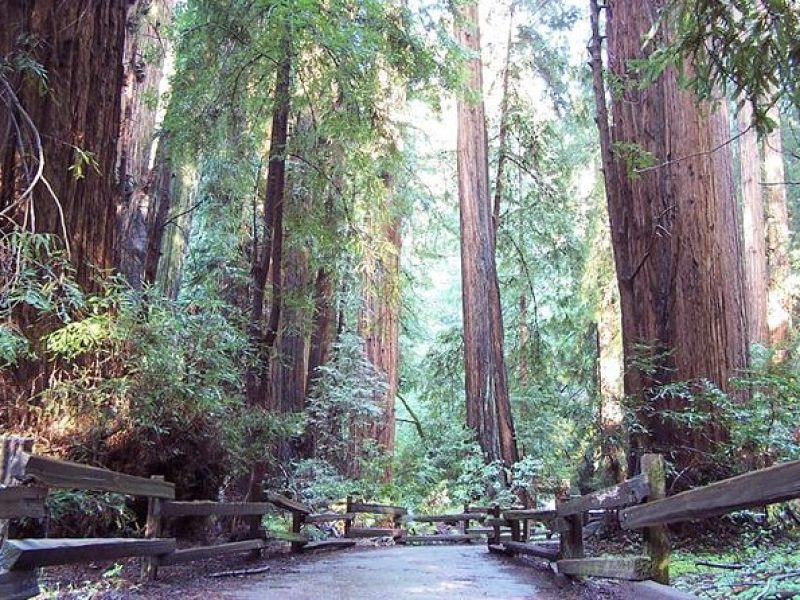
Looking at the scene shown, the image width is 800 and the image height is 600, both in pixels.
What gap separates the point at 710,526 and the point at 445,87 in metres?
6.21

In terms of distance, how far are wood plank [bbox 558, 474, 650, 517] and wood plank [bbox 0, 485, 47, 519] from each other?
11.7 ft

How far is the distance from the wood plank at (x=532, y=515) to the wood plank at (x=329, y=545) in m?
2.81

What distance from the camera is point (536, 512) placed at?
8.42 metres

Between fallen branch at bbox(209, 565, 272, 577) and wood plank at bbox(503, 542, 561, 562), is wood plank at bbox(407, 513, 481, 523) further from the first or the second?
fallen branch at bbox(209, 565, 272, 577)

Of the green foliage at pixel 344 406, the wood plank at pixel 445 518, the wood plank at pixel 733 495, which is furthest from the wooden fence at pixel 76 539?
the wood plank at pixel 445 518

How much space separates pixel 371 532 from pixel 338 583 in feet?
22.1

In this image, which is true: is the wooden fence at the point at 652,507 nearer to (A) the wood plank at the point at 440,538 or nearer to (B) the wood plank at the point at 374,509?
(B) the wood plank at the point at 374,509

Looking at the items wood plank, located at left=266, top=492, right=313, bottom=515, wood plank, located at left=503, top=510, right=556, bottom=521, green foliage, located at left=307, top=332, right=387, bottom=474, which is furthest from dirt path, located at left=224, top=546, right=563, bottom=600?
green foliage, located at left=307, top=332, right=387, bottom=474

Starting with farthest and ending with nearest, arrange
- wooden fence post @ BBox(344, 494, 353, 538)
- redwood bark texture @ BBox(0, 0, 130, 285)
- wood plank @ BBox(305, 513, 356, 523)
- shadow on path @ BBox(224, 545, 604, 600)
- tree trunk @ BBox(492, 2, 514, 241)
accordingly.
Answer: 1. tree trunk @ BBox(492, 2, 514, 241)
2. wooden fence post @ BBox(344, 494, 353, 538)
3. wood plank @ BBox(305, 513, 356, 523)
4. redwood bark texture @ BBox(0, 0, 130, 285)
5. shadow on path @ BBox(224, 545, 604, 600)

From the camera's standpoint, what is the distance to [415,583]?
7012mm

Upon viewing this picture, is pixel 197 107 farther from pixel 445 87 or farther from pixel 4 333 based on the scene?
pixel 4 333

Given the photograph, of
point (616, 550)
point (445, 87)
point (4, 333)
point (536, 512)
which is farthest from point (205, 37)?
point (616, 550)

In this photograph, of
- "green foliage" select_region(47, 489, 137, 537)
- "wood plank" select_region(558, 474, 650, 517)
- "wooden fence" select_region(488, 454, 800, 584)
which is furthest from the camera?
"green foliage" select_region(47, 489, 137, 537)

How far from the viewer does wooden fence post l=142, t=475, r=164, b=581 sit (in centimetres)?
612
